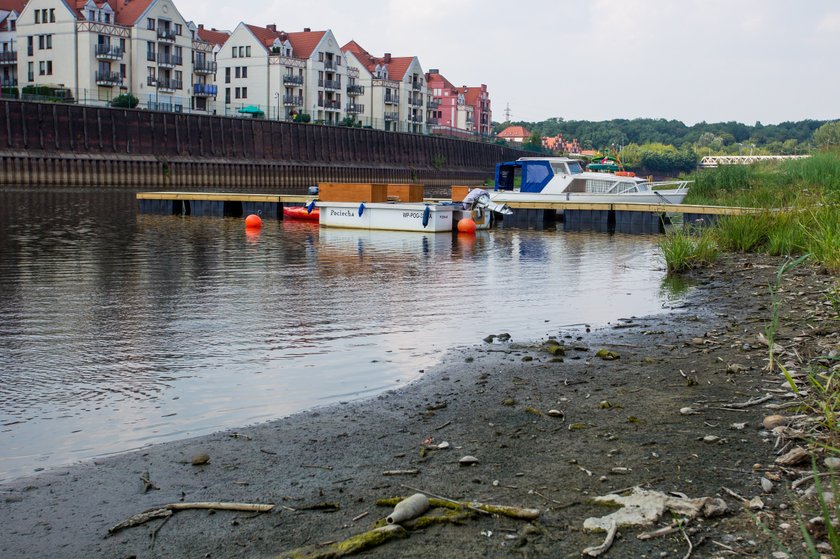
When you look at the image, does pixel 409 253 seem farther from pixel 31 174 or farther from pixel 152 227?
pixel 31 174

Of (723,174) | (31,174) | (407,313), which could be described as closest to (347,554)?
(407,313)

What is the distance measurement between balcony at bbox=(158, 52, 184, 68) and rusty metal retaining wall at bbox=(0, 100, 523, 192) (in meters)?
17.1

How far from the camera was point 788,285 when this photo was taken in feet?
41.2

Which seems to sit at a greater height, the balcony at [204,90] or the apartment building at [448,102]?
the apartment building at [448,102]

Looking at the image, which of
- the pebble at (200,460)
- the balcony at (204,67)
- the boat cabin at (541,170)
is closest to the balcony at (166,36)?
the balcony at (204,67)

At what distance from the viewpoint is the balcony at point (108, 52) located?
82.5 meters

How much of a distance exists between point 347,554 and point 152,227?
95.8ft

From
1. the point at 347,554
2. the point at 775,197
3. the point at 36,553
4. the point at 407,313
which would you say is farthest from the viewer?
the point at 775,197

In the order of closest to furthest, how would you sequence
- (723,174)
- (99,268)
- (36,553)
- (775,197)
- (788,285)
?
(36,553), (788,285), (99,268), (775,197), (723,174)

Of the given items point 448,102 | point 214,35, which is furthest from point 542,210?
point 448,102

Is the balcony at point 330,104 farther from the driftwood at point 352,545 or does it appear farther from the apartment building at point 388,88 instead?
the driftwood at point 352,545

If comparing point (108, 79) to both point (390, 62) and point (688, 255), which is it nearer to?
point (390, 62)

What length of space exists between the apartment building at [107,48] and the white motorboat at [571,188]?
47.8 metres

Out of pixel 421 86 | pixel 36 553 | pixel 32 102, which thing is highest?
pixel 421 86
